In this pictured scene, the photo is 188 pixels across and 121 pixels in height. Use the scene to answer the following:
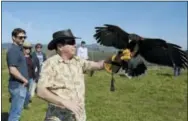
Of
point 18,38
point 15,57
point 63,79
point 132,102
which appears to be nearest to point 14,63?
point 15,57

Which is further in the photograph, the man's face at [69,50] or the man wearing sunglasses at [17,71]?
the man wearing sunglasses at [17,71]

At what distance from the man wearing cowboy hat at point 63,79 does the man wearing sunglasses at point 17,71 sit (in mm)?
2592

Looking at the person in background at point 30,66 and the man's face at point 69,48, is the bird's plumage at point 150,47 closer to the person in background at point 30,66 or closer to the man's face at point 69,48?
the man's face at point 69,48

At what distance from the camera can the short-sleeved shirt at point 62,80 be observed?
5016 millimetres

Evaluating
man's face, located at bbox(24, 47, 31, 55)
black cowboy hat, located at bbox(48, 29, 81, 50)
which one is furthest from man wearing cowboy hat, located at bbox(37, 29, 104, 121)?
man's face, located at bbox(24, 47, 31, 55)

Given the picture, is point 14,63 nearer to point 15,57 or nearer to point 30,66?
point 15,57

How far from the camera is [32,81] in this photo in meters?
11.6

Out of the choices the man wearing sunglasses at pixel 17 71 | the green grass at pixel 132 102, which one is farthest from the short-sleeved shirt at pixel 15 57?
the green grass at pixel 132 102

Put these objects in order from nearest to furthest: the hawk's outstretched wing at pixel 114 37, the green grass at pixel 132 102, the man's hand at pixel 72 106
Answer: the man's hand at pixel 72 106 → the hawk's outstretched wing at pixel 114 37 → the green grass at pixel 132 102

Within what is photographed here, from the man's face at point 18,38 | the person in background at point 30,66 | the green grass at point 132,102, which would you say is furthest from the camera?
the green grass at point 132,102

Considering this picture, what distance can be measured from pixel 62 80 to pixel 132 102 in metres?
8.45

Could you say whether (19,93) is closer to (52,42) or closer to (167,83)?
(52,42)

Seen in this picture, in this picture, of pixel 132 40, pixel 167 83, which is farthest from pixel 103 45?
pixel 167 83

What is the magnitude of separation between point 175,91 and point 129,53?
11660mm
